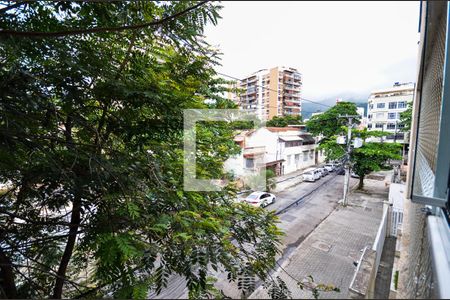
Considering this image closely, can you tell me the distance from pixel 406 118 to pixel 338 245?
25.8 inches

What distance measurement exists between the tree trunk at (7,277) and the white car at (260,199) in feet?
3.42

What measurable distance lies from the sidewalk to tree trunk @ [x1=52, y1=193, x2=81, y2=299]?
2.65 feet

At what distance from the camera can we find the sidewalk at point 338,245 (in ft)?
2.22

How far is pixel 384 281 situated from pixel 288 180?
0.61 meters

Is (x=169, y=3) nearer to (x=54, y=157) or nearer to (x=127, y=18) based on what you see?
(x=127, y=18)

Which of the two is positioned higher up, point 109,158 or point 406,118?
point 406,118

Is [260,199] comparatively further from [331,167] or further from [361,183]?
[361,183]

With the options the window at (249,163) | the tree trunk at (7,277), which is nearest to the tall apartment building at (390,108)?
the window at (249,163)

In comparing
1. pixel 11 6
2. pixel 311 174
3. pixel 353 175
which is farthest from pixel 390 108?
pixel 11 6

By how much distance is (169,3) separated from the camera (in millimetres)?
887

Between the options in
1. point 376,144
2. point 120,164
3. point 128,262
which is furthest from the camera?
point 376,144

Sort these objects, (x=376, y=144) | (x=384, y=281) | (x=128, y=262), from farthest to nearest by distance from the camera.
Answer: (x=376, y=144)
(x=128, y=262)
(x=384, y=281)

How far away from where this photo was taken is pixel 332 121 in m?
1.05

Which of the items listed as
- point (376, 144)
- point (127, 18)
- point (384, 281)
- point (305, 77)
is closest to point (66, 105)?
point (127, 18)
